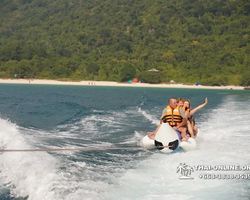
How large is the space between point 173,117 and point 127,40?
87.6 m

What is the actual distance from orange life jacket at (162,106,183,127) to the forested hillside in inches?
1903

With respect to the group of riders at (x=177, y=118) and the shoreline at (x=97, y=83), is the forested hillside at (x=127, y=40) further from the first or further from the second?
the group of riders at (x=177, y=118)

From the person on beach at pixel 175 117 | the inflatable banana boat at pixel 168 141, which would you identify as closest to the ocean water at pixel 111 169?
the inflatable banana boat at pixel 168 141

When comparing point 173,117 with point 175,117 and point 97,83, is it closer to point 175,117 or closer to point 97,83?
point 175,117

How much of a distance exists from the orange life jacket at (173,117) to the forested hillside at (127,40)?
48329 millimetres

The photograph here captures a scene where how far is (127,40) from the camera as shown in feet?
304

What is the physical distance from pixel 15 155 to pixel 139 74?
51353 mm

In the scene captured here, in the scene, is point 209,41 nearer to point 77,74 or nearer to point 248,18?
point 248,18

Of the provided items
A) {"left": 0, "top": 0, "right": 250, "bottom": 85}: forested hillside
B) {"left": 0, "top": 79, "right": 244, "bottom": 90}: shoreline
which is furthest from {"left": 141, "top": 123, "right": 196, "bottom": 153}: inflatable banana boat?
{"left": 0, "top": 0, "right": 250, "bottom": 85}: forested hillside

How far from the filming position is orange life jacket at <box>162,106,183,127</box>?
7.02m

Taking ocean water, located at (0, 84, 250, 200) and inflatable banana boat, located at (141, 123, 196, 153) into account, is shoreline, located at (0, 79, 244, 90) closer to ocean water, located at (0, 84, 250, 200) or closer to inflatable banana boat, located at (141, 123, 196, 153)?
ocean water, located at (0, 84, 250, 200)

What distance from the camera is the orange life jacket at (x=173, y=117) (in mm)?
7020

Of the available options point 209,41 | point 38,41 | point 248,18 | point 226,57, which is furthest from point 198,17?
point 38,41

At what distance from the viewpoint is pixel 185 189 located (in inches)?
192
